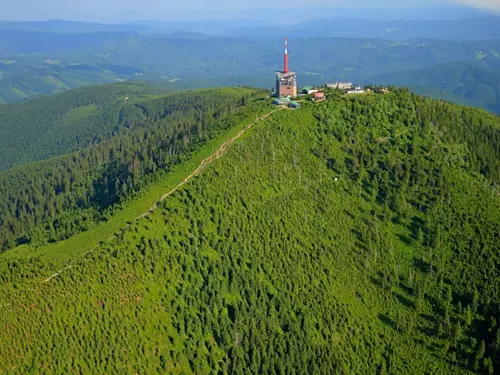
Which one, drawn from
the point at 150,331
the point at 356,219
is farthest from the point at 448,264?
the point at 150,331

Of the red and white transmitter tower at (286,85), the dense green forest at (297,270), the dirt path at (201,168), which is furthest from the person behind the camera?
the red and white transmitter tower at (286,85)

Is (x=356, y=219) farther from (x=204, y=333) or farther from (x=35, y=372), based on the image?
(x=35, y=372)

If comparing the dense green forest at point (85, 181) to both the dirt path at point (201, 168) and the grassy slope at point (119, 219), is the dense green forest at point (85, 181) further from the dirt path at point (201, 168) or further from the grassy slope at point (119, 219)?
the dirt path at point (201, 168)

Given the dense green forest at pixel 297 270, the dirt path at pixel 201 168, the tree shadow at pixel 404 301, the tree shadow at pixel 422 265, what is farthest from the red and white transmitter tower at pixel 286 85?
the tree shadow at pixel 404 301

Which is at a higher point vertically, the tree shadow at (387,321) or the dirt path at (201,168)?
the dirt path at (201,168)

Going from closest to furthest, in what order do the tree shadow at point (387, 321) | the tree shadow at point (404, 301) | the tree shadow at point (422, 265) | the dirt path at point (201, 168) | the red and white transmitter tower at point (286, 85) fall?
the dirt path at point (201, 168) < the tree shadow at point (387, 321) < the tree shadow at point (404, 301) < the tree shadow at point (422, 265) < the red and white transmitter tower at point (286, 85)

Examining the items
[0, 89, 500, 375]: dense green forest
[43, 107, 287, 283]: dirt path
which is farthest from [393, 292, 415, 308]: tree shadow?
[43, 107, 287, 283]: dirt path

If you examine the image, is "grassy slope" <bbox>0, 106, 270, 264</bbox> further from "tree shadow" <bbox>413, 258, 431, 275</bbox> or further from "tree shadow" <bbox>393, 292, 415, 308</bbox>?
"tree shadow" <bbox>413, 258, 431, 275</bbox>

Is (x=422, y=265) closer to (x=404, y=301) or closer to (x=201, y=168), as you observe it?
(x=404, y=301)

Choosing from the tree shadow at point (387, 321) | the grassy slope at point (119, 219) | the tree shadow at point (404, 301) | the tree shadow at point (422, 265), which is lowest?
the tree shadow at point (387, 321)
